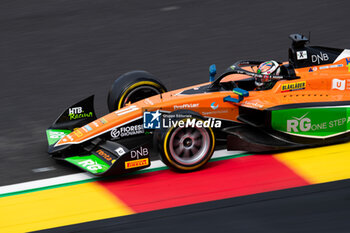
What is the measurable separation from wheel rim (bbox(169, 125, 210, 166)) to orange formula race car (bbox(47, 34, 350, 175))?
1 centimetres

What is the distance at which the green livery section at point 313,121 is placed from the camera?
23.8ft

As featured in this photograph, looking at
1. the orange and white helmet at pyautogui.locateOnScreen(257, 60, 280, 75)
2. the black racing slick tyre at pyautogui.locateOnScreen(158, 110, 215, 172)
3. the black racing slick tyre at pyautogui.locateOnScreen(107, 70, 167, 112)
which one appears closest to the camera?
the black racing slick tyre at pyautogui.locateOnScreen(158, 110, 215, 172)

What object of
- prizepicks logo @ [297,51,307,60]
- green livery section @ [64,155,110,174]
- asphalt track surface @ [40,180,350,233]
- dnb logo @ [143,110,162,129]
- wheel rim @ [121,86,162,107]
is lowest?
asphalt track surface @ [40,180,350,233]

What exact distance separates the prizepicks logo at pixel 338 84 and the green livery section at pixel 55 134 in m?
3.47

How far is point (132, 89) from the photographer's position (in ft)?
26.5

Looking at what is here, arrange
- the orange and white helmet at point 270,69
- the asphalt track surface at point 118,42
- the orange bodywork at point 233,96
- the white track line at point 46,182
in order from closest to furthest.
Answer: the white track line at point 46,182, the orange bodywork at point 233,96, the orange and white helmet at point 270,69, the asphalt track surface at point 118,42

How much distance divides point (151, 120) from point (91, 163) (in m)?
0.85

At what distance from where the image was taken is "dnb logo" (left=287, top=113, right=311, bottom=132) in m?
7.29

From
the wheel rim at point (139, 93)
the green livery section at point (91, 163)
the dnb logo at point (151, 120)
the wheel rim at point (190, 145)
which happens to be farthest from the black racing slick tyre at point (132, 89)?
the wheel rim at point (190, 145)

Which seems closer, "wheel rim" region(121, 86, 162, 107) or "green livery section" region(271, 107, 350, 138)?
"green livery section" region(271, 107, 350, 138)

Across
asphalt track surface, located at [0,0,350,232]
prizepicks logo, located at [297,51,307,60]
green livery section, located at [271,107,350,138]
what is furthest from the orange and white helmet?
asphalt track surface, located at [0,0,350,232]

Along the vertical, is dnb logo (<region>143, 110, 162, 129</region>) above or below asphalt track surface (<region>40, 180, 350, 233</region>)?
above

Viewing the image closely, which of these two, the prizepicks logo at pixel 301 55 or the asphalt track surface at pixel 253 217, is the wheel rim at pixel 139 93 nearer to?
the prizepicks logo at pixel 301 55

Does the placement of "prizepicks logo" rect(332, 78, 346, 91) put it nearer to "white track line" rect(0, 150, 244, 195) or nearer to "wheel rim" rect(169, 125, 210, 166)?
"wheel rim" rect(169, 125, 210, 166)
